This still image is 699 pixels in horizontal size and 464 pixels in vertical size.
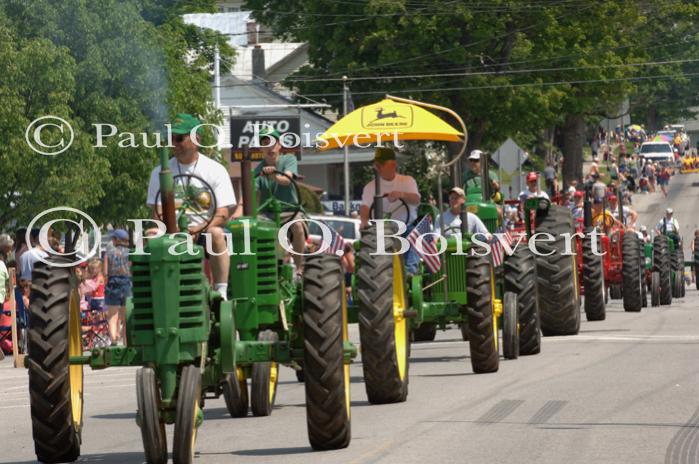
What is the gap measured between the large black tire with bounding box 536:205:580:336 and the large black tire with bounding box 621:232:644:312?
215 inches

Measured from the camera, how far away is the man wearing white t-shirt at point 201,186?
11211mm

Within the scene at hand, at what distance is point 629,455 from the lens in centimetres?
1038

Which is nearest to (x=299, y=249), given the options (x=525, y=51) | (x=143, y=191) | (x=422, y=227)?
(x=422, y=227)

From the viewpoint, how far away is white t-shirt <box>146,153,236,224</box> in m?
11.3

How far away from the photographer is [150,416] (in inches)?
383

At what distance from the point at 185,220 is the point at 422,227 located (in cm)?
602

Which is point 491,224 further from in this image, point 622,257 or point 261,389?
point 622,257

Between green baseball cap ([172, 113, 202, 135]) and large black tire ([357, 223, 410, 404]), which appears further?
large black tire ([357, 223, 410, 404])

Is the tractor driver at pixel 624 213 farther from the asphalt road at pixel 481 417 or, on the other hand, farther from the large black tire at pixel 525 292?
the large black tire at pixel 525 292

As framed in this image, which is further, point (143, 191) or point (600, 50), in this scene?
point (600, 50)

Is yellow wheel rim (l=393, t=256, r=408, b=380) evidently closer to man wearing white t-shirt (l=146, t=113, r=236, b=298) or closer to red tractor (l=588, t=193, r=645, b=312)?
man wearing white t-shirt (l=146, t=113, r=236, b=298)

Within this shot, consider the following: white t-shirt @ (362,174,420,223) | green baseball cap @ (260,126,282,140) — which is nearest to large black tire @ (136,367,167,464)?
green baseball cap @ (260,126,282,140)

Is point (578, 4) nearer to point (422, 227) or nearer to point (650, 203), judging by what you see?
point (650, 203)

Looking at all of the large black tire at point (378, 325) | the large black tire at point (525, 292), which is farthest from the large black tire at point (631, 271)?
the large black tire at point (378, 325)
